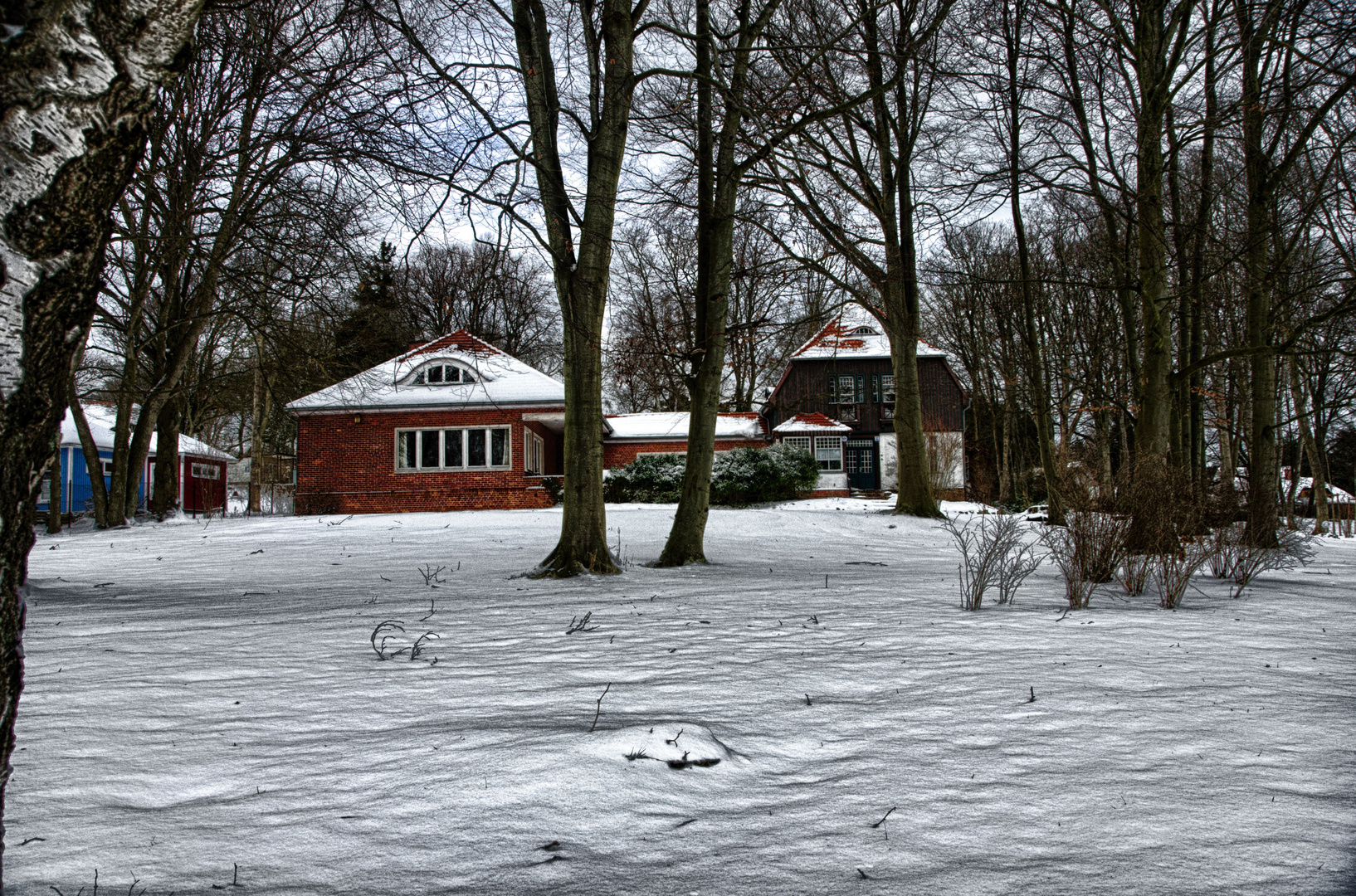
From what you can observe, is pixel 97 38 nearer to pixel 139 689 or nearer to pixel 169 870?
pixel 169 870

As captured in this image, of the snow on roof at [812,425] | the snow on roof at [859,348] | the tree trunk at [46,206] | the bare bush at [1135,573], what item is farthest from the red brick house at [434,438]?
the tree trunk at [46,206]

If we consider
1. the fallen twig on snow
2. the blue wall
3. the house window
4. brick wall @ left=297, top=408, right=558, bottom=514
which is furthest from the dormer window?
the fallen twig on snow

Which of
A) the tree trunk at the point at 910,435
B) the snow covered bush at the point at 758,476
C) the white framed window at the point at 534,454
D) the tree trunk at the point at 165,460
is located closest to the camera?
the tree trunk at the point at 910,435

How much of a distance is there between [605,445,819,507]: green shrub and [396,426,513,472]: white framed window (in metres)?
3.57

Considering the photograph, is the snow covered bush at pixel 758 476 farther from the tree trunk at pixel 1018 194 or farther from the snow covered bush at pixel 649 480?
the tree trunk at pixel 1018 194

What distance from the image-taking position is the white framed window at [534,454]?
23.4 m

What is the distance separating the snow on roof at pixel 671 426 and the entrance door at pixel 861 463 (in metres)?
6.14

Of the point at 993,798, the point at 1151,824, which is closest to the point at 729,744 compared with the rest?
the point at 993,798

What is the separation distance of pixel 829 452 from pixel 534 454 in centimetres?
1326

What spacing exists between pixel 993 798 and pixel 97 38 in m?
2.66

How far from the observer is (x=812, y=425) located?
3162 cm

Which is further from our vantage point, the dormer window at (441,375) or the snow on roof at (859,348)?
the snow on roof at (859,348)

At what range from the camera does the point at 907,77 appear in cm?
1411

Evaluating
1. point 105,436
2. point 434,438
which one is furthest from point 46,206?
point 105,436
